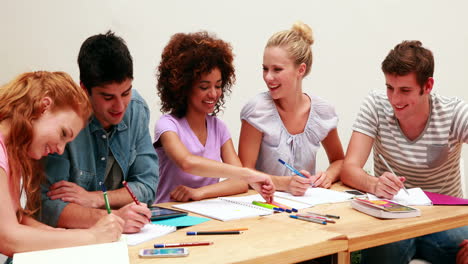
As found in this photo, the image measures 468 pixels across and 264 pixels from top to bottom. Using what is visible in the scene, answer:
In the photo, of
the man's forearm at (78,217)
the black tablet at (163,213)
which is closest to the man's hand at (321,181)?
the black tablet at (163,213)

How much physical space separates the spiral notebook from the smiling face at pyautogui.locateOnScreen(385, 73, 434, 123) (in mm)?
762

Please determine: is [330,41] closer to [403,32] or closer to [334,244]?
[403,32]

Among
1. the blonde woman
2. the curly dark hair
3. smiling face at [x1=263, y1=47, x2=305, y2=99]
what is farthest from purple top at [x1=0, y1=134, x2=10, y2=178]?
smiling face at [x1=263, y1=47, x2=305, y2=99]

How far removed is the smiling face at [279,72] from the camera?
2.40 meters

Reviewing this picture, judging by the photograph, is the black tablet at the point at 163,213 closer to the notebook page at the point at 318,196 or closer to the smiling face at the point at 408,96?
the notebook page at the point at 318,196

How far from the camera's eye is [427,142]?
2.24 meters

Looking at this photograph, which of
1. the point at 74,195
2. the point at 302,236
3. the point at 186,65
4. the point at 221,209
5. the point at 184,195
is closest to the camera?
the point at 302,236

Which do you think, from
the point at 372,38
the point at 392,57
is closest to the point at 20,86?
the point at 392,57

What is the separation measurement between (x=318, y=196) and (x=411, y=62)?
656mm

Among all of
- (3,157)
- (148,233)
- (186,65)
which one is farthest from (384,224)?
(3,157)

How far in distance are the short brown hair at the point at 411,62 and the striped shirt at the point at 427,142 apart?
171 millimetres

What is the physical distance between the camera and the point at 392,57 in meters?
2.17

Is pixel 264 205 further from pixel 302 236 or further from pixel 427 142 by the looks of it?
pixel 427 142

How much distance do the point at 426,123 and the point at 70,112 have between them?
4.89 ft
